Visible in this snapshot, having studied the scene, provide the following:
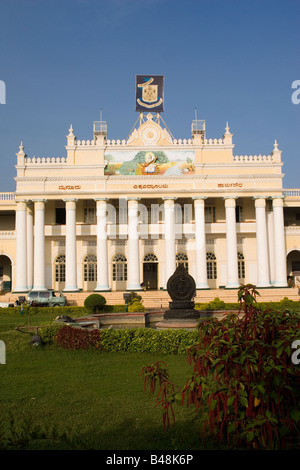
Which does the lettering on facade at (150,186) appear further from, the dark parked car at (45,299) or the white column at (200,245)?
the dark parked car at (45,299)

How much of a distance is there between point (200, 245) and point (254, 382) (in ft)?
90.2

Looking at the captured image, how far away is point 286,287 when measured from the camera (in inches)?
1240

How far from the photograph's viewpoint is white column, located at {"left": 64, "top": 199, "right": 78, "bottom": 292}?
103ft

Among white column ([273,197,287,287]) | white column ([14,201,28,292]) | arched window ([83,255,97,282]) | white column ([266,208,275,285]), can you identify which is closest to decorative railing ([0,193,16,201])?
white column ([14,201,28,292])

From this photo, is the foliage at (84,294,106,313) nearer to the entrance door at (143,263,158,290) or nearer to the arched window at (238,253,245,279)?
the entrance door at (143,263,158,290)

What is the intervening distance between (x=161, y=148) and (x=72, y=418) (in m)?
27.8

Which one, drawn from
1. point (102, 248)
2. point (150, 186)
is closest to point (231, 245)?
point (150, 186)

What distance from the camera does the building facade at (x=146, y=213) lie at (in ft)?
104

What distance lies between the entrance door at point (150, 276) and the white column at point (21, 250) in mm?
9809

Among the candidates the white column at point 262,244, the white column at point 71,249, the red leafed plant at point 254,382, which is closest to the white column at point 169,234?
the white column at point 262,244

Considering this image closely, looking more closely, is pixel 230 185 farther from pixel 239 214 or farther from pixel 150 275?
pixel 150 275

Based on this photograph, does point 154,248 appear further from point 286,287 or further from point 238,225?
point 286,287

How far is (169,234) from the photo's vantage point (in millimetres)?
31906
